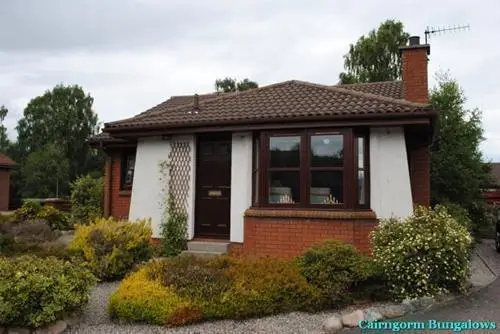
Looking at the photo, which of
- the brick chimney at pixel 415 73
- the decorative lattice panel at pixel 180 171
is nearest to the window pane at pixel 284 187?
the decorative lattice panel at pixel 180 171

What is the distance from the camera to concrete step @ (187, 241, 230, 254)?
987cm

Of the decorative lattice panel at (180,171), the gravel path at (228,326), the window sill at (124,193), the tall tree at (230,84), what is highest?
the tall tree at (230,84)

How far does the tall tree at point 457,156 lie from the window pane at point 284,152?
8.65 meters

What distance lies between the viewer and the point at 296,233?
9.13 metres

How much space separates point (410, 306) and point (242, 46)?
11.6 m

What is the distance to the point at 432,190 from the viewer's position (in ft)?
55.3

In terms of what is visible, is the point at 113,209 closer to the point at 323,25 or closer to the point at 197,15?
the point at 197,15

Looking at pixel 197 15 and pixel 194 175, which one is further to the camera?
pixel 197 15

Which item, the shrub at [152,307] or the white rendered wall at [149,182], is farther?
the white rendered wall at [149,182]

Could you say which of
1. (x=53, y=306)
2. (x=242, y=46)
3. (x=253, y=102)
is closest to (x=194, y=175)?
(x=253, y=102)

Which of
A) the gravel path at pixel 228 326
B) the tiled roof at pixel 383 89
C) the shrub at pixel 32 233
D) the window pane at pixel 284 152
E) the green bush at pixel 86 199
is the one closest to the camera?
the gravel path at pixel 228 326

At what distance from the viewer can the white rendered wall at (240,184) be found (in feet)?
32.8

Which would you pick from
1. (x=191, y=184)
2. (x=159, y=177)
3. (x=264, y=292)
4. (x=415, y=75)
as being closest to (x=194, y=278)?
(x=264, y=292)

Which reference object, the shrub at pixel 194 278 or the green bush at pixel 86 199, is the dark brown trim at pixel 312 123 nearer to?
the shrub at pixel 194 278
